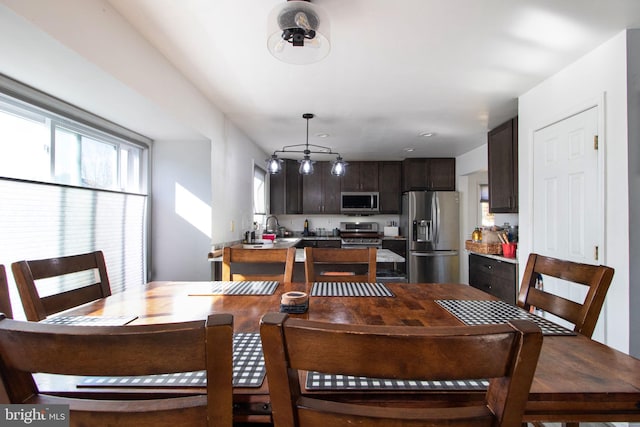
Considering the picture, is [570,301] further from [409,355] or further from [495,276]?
[495,276]

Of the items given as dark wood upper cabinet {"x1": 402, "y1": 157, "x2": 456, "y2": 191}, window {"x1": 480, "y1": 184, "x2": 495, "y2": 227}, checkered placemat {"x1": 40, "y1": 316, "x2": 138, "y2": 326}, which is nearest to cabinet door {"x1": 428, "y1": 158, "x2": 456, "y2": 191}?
dark wood upper cabinet {"x1": 402, "y1": 157, "x2": 456, "y2": 191}

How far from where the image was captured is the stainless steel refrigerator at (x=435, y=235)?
15.8 feet

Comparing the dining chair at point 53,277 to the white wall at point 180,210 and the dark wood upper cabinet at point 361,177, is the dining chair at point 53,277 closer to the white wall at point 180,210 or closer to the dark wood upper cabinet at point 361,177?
the white wall at point 180,210

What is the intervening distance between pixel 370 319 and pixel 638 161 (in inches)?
71.9

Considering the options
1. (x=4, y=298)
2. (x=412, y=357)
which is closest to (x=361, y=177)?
(x=4, y=298)

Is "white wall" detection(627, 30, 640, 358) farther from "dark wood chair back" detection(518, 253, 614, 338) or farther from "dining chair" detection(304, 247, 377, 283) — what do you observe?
"dining chair" detection(304, 247, 377, 283)

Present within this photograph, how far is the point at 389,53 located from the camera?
6.13 feet

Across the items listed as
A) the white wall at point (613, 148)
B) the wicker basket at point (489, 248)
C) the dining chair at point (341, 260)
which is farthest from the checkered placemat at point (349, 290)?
the wicker basket at point (489, 248)

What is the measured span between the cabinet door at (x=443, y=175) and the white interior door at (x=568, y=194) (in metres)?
2.66

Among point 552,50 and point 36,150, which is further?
point 552,50

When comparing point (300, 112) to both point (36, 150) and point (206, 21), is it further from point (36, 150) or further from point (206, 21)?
point (36, 150)

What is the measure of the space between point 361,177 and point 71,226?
4.32 metres

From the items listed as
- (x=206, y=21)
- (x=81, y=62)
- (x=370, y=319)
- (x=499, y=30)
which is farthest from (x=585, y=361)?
(x=81, y=62)

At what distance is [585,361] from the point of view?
741mm
